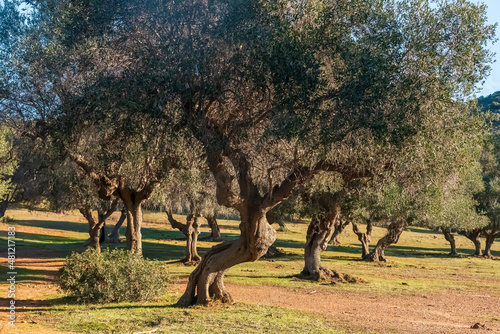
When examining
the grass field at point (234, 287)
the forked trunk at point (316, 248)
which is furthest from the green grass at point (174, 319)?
the forked trunk at point (316, 248)

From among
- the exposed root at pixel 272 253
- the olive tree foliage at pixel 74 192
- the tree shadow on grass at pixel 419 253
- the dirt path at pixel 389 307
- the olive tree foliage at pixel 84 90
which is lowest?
the tree shadow on grass at pixel 419 253

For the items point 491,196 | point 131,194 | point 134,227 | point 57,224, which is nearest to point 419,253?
point 491,196

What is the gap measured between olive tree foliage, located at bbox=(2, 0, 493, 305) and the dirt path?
13.9 feet

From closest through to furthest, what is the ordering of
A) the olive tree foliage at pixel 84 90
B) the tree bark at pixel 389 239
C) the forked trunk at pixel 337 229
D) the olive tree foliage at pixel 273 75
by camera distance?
the olive tree foliage at pixel 273 75 → the olive tree foliage at pixel 84 90 → the tree bark at pixel 389 239 → the forked trunk at pixel 337 229

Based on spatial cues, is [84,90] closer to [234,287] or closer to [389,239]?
[234,287]

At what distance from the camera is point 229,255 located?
15031mm

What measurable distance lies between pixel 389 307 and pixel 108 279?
10175 millimetres

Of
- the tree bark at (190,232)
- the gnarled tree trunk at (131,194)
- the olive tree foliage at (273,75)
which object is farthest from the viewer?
the tree bark at (190,232)

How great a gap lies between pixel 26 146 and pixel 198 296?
337 inches

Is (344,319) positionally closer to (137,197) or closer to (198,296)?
(198,296)

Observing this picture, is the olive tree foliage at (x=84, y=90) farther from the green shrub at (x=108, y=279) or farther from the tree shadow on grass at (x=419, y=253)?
the tree shadow on grass at (x=419, y=253)

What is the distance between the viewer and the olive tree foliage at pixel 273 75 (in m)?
11.7

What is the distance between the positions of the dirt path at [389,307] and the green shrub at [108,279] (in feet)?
12.4

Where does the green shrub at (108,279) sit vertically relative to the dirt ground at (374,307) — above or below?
above
